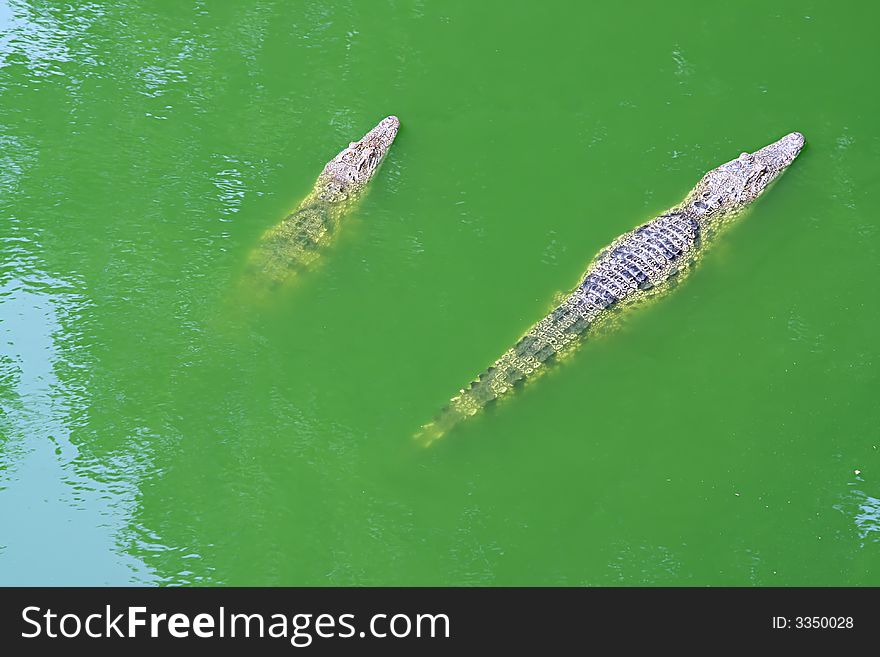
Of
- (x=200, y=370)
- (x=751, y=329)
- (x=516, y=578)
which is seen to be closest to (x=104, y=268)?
(x=200, y=370)

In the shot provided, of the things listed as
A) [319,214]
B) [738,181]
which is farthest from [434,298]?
[738,181]

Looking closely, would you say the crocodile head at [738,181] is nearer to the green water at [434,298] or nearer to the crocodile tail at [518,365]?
the green water at [434,298]

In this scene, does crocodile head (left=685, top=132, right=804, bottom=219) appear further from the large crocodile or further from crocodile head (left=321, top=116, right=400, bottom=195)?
crocodile head (left=321, top=116, right=400, bottom=195)

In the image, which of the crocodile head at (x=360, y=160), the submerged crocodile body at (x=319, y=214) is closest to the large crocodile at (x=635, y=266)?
the submerged crocodile body at (x=319, y=214)

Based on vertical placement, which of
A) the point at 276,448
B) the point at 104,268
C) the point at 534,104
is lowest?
the point at 276,448

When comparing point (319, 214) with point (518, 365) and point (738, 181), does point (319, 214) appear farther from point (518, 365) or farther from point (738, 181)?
point (738, 181)

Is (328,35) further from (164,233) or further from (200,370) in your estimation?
(200,370)
